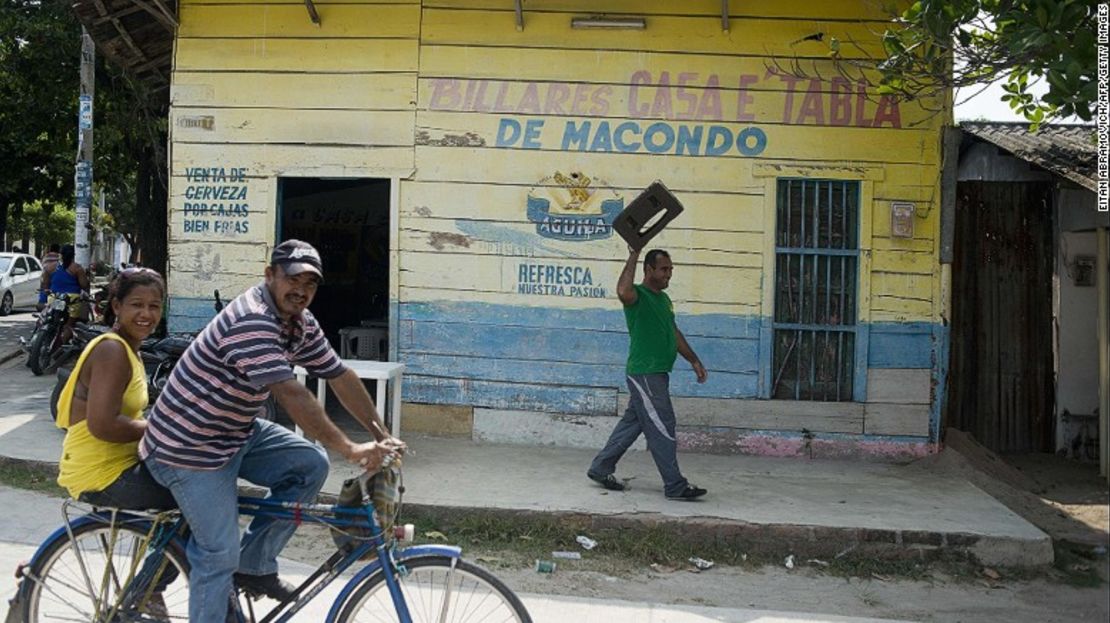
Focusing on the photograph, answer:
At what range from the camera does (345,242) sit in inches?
468

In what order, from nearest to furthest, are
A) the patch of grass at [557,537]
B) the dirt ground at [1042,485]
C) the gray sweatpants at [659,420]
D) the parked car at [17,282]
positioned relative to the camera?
1. the patch of grass at [557,537]
2. the gray sweatpants at [659,420]
3. the dirt ground at [1042,485]
4. the parked car at [17,282]

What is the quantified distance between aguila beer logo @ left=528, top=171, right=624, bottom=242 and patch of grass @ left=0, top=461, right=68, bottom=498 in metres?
4.03

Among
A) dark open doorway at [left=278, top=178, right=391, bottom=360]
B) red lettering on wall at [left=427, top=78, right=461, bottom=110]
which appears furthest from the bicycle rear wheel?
dark open doorway at [left=278, top=178, right=391, bottom=360]

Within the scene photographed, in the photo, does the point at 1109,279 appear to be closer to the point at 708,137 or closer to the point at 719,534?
the point at 708,137

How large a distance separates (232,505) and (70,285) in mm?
9200

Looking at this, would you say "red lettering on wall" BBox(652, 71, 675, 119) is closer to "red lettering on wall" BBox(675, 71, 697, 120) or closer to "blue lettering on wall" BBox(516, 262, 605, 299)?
"red lettering on wall" BBox(675, 71, 697, 120)

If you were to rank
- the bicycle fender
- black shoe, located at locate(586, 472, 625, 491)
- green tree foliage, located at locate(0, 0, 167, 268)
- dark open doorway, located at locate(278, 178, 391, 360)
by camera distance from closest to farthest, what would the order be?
1. the bicycle fender
2. black shoe, located at locate(586, 472, 625, 491)
3. dark open doorway, located at locate(278, 178, 391, 360)
4. green tree foliage, located at locate(0, 0, 167, 268)

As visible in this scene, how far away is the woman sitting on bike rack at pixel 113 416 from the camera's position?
11.2ft

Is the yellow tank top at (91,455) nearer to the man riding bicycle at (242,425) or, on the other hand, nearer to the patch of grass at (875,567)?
the man riding bicycle at (242,425)

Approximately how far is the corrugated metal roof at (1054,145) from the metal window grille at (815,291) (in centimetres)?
136

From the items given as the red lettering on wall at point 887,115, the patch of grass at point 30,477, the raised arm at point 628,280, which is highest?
the red lettering on wall at point 887,115

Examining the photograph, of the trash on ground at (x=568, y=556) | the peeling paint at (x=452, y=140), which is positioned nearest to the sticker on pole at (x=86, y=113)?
the peeling paint at (x=452, y=140)

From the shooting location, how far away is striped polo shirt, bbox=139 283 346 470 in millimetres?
3164

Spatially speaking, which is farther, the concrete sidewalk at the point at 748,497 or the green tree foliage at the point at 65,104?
the green tree foliage at the point at 65,104
